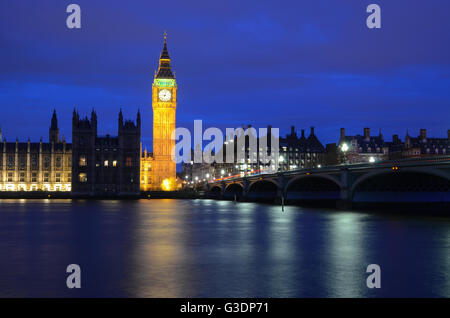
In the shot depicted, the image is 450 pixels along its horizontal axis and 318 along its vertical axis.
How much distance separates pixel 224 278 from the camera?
930 inches

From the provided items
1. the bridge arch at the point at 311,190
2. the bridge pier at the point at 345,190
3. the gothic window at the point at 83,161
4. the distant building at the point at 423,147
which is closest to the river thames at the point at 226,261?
the bridge pier at the point at 345,190

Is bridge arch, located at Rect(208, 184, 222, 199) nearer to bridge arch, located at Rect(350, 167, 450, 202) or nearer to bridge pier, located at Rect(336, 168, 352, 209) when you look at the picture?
bridge arch, located at Rect(350, 167, 450, 202)

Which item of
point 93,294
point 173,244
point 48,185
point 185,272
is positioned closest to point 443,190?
point 173,244

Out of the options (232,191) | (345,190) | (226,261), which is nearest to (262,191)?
(232,191)

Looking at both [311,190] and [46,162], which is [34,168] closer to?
[46,162]

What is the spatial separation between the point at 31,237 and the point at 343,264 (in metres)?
25.5

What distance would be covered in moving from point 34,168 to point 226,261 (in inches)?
6755

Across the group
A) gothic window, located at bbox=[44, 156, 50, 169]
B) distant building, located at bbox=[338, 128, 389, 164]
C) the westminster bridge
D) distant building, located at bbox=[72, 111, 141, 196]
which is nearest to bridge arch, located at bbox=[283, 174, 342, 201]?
the westminster bridge

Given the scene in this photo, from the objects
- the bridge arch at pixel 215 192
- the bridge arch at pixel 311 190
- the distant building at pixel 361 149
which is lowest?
the bridge arch at pixel 215 192

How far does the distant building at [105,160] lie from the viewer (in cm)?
17788

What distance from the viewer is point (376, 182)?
79.3 metres

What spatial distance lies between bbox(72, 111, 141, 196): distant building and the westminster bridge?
246 ft

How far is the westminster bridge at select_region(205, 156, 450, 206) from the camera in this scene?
61344 mm

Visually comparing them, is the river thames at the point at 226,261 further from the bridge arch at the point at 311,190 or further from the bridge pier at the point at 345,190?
the bridge arch at the point at 311,190
